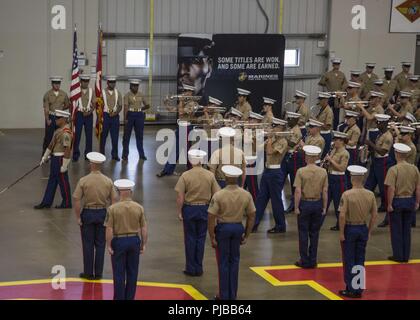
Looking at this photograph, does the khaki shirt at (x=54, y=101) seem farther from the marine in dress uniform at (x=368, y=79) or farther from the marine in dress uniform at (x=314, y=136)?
the marine in dress uniform at (x=368, y=79)

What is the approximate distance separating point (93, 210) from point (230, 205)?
202 centimetres

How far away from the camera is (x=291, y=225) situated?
15.4m

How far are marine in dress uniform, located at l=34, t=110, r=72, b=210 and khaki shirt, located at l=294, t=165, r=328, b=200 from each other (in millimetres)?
4744

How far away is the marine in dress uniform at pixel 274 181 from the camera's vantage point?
14.4m

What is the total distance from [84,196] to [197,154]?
1.71 metres

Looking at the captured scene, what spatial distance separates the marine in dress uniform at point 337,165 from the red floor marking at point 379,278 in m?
2.22

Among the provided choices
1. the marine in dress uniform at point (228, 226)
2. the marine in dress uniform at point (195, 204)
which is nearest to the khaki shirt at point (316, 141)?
the marine in dress uniform at point (195, 204)

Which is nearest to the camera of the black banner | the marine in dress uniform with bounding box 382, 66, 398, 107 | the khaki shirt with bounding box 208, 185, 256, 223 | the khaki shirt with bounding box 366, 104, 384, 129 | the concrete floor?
the khaki shirt with bounding box 208, 185, 256, 223

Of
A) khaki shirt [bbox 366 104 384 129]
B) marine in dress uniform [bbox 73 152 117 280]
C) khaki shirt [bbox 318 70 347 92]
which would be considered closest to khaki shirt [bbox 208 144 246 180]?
marine in dress uniform [bbox 73 152 117 280]

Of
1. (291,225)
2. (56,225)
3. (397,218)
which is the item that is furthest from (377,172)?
(56,225)

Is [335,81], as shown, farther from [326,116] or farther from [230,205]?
[230,205]

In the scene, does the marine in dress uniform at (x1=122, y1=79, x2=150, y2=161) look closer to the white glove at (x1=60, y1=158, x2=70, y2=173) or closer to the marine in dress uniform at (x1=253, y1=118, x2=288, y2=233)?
the white glove at (x1=60, y1=158, x2=70, y2=173)

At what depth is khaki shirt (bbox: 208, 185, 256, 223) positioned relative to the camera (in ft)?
35.6
